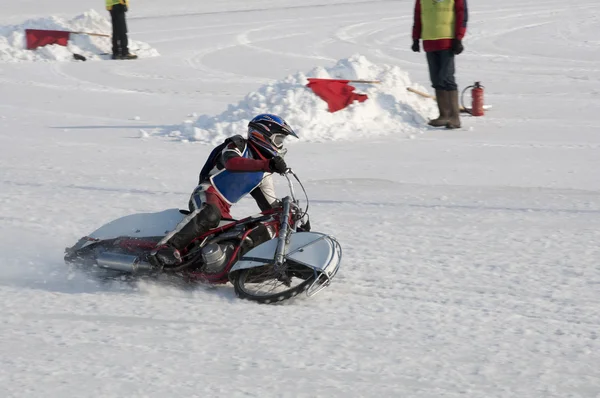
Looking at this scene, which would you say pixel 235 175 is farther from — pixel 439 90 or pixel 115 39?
pixel 115 39

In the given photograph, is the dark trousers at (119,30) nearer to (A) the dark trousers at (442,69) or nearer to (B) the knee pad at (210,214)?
(A) the dark trousers at (442,69)

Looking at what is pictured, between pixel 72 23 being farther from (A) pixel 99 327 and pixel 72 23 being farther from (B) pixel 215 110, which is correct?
(A) pixel 99 327

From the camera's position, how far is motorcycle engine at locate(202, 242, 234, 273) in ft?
21.8

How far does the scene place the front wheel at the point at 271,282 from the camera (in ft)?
21.2

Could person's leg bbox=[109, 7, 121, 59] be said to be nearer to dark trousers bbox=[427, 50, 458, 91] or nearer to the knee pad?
dark trousers bbox=[427, 50, 458, 91]

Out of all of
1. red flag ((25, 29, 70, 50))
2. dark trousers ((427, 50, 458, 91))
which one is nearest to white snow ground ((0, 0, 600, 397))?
dark trousers ((427, 50, 458, 91))

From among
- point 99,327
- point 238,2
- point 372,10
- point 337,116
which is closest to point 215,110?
point 337,116

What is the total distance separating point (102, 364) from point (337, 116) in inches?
312

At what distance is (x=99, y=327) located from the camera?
239 inches

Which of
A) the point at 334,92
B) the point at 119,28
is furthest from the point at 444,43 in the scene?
the point at 119,28

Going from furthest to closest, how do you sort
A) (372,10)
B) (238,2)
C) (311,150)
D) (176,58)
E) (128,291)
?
(238,2) < (372,10) < (176,58) < (311,150) < (128,291)

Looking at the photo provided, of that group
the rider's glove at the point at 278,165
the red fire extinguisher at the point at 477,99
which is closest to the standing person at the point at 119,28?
the red fire extinguisher at the point at 477,99

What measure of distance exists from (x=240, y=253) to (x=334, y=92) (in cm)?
657

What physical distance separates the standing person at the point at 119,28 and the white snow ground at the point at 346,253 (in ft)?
7.65
